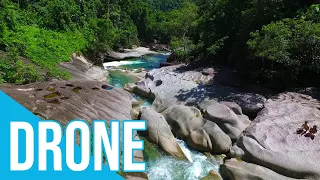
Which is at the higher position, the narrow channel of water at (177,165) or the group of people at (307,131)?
the group of people at (307,131)

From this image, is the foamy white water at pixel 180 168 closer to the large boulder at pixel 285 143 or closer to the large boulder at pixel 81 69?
the large boulder at pixel 285 143

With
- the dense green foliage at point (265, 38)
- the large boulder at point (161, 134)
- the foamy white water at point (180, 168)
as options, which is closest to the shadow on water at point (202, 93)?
the dense green foliage at point (265, 38)

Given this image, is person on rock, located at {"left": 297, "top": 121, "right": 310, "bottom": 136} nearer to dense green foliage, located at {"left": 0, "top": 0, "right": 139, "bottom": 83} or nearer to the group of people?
the group of people

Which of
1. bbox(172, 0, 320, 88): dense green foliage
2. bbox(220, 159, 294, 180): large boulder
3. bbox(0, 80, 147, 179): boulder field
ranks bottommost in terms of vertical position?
bbox(220, 159, 294, 180): large boulder

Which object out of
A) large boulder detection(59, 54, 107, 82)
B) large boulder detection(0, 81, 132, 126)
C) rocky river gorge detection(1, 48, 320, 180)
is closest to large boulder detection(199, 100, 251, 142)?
rocky river gorge detection(1, 48, 320, 180)

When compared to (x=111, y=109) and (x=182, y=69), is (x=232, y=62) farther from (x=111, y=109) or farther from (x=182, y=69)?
(x=111, y=109)

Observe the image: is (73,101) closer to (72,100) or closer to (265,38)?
(72,100)

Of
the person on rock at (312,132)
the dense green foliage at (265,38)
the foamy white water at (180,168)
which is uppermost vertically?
the dense green foliage at (265,38)

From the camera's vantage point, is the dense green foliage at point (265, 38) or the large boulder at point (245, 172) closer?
the large boulder at point (245, 172)
